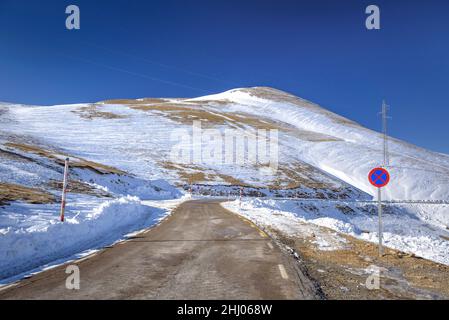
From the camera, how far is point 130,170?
173ft

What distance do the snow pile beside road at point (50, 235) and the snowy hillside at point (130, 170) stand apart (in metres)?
0.04

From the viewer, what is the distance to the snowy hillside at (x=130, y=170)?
1310 centimetres

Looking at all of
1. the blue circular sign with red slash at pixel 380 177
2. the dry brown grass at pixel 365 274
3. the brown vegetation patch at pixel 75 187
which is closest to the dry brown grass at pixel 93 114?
the brown vegetation patch at pixel 75 187

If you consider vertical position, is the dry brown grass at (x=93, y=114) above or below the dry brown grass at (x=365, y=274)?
above

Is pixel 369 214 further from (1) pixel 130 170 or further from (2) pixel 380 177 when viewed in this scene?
(2) pixel 380 177

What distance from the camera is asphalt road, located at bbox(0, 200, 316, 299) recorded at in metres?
6.52

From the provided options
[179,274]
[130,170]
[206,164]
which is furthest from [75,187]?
[206,164]

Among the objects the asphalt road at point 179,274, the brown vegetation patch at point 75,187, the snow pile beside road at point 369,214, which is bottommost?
the snow pile beside road at point 369,214

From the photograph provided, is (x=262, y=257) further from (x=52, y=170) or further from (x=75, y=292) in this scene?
(x=52, y=170)

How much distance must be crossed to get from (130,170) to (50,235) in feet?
142

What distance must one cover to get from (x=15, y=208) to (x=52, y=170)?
2157 cm

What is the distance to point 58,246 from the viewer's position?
10453mm

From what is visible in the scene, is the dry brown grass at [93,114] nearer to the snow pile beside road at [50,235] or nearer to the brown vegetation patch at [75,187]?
the brown vegetation patch at [75,187]

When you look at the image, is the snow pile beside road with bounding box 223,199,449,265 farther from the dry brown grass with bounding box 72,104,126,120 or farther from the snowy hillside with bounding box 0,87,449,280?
the dry brown grass with bounding box 72,104,126,120
